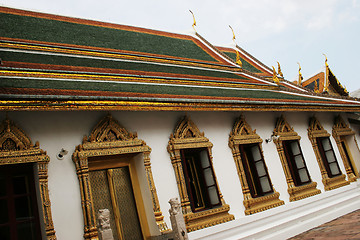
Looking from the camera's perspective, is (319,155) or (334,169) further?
(334,169)

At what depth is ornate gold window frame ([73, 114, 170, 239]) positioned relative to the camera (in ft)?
11.8

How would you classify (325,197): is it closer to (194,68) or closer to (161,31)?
(194,68)

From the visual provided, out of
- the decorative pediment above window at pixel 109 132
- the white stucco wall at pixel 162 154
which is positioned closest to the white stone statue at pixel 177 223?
the white stucco wall at pixel 162 154

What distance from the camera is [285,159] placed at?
5.98 meters

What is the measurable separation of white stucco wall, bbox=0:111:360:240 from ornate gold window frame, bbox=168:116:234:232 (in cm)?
7

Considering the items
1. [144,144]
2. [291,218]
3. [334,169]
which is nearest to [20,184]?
[144,144]

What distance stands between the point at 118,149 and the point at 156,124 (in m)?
0.73

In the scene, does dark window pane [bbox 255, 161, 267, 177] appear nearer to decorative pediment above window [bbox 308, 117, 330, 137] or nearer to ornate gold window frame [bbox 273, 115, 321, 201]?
ornate gold window frame [bbox 273, 115, 321, 201]

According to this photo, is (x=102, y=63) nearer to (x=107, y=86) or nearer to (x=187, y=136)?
(x=107, y=86)

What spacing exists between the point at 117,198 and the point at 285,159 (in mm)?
3211

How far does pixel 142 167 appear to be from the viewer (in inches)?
166

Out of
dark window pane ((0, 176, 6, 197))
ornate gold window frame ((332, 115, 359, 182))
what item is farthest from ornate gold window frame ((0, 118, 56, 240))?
ornate gold window frame ((332, 115, 359, 182))

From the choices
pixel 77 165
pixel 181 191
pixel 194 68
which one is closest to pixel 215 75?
pixel 194 68

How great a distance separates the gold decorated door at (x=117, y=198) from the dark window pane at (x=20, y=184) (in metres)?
0.76
